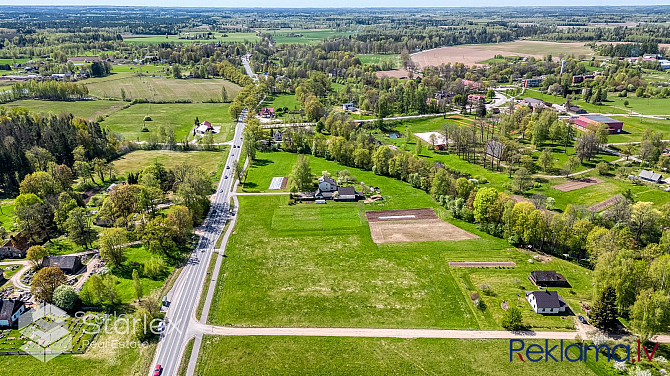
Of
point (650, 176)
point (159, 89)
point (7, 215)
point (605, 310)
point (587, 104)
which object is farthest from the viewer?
point (159, 89)

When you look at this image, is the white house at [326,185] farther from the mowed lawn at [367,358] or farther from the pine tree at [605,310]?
the pine tree at [605,310]

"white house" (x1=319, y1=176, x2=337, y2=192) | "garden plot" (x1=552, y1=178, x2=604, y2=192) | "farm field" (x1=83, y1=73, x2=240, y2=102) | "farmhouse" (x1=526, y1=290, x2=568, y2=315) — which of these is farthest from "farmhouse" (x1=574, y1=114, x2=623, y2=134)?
"farm field" (x1=83, y1=73, x2=240, y2=102)

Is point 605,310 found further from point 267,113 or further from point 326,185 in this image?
point 267,113

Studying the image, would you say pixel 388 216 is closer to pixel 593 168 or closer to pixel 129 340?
pixel 129 340

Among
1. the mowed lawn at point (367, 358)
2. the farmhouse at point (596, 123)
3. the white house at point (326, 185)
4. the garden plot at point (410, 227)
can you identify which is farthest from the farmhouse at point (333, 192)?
the farmhouse at point (596, 123)

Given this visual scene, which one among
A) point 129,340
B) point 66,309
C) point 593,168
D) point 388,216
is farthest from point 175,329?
point 593,168

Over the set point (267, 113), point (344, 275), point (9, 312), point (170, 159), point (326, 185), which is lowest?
point (344, 275)

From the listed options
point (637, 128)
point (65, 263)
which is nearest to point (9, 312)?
point (65, 263)
